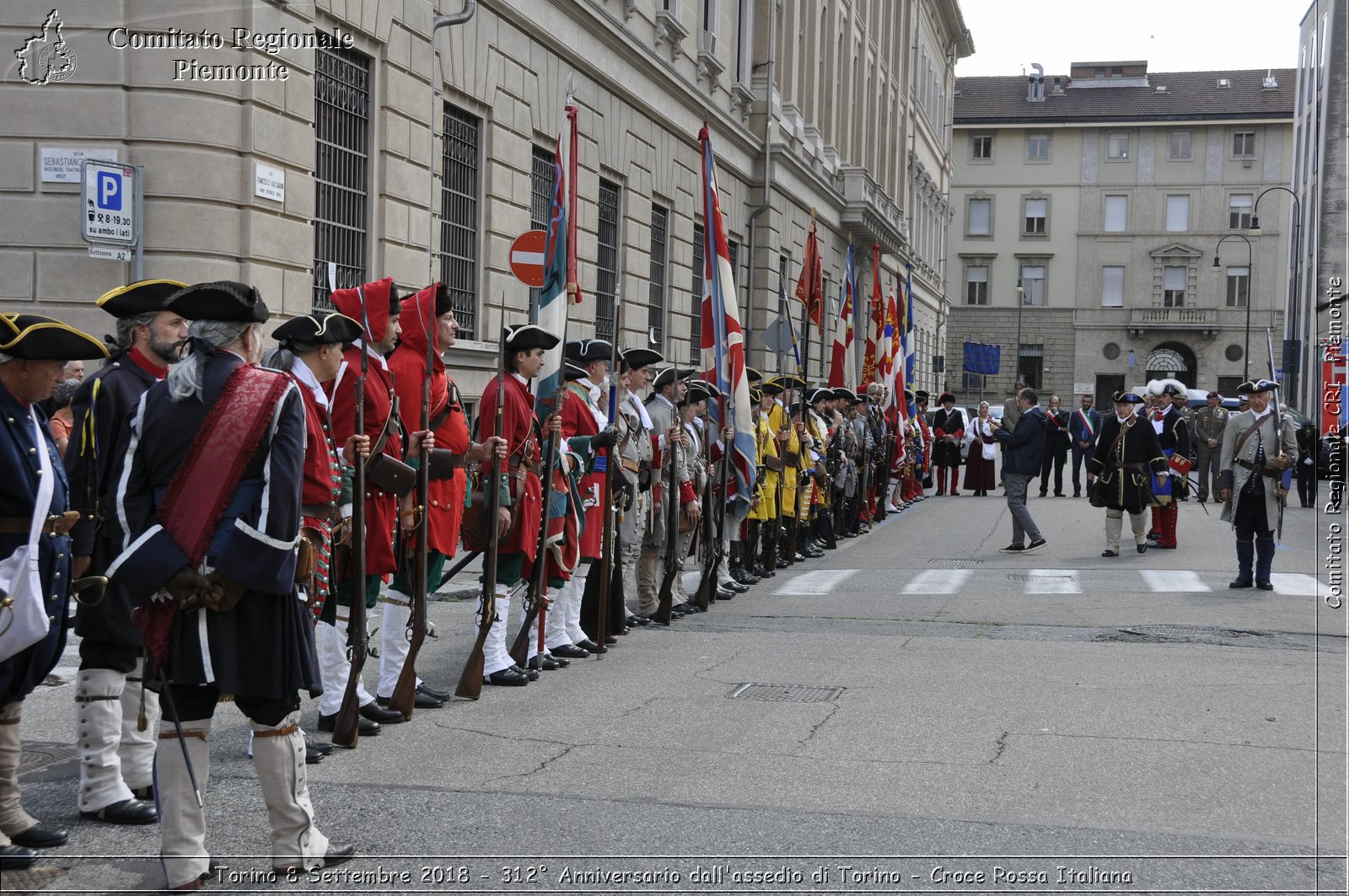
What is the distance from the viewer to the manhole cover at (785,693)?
7.79 meters

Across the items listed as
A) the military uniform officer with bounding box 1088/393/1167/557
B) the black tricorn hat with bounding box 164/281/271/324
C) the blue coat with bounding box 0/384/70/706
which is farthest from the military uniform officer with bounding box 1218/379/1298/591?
the blue coat with bounding box 0/384/70/706

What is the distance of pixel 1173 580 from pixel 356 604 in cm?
981

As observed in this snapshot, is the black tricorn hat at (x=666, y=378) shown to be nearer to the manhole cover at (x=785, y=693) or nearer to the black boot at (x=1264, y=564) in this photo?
the manhole cover at (x=785, y=693)

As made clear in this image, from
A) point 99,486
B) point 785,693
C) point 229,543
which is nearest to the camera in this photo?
point 229,543

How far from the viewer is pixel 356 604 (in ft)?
20.5

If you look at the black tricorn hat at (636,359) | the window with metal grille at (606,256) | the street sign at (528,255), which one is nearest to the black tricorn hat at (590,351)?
the black tricorn hat at (636,359)

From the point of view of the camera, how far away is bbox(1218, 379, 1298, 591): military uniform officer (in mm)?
12984

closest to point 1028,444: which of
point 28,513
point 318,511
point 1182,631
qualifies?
point 1182,631

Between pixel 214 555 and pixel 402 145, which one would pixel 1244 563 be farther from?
pixel 214 555

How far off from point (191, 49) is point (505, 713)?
22.8 feet

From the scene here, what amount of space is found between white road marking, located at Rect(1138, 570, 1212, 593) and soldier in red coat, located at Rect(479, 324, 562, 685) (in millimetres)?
7043

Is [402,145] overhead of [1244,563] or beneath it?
overhead

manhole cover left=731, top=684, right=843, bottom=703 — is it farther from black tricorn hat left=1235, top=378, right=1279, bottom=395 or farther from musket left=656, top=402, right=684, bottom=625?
black tricorn hat left=1235, top=378, right=1279, bottom=395

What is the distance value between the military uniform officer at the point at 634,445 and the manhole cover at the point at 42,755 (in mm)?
4366
